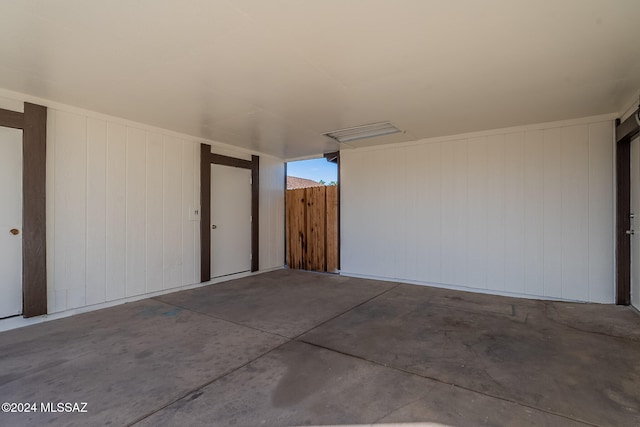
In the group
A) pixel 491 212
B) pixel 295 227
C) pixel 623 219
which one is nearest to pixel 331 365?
pixel 491 212

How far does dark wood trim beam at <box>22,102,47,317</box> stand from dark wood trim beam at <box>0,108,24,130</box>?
0.04 meters

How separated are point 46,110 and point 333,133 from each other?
3821mm

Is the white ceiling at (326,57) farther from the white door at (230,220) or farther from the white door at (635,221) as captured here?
the white door at (230,220)

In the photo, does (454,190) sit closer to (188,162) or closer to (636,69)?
(636,69)

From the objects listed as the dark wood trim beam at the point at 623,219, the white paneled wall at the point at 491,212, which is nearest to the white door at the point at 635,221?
the dark wood trim beam at the point at 623,219

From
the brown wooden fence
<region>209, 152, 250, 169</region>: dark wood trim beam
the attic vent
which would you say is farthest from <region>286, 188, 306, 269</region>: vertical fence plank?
the attic vent

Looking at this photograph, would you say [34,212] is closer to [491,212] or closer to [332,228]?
A: [332,228]

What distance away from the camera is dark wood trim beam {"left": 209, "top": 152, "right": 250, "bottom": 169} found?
18.9 ft

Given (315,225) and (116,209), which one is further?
(315,225)

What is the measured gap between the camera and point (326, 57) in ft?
8.89

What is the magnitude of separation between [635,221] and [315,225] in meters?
5.14

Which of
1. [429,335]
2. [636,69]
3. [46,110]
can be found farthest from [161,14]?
[636,69]

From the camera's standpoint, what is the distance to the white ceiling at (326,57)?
2.11 meters

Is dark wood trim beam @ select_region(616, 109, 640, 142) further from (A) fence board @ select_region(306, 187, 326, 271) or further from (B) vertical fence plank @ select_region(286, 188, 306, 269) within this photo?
(B) vertical fence plank @ select_region(286, 188, 306, 269)
